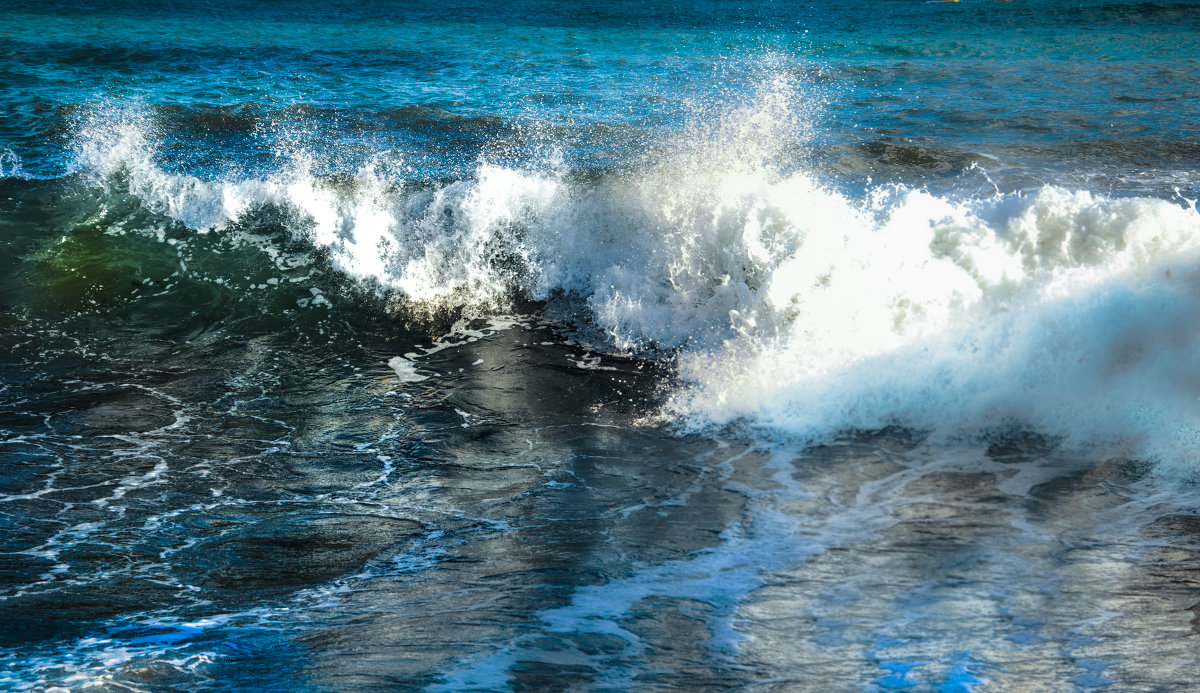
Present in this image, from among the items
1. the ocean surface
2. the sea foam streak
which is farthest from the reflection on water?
the sea foam streak

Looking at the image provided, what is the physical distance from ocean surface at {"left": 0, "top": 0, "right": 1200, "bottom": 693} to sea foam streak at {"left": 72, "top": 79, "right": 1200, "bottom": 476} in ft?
0.11

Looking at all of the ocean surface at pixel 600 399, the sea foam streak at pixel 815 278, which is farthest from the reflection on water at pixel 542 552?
the sea foam streak at pixel 815 278

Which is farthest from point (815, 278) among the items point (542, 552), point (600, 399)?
point (542, 552)

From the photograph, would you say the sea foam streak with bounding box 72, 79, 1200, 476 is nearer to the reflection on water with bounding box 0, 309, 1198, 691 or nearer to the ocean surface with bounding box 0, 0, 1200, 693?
the ocean surface with bounding box 0, 0, 1200, 693

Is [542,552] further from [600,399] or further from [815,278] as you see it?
[815,278]

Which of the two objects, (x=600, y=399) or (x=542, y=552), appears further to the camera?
(x=600, y=399)

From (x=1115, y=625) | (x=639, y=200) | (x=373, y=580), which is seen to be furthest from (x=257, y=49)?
(x=1115, y=625)

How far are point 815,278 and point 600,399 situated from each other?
2.34m

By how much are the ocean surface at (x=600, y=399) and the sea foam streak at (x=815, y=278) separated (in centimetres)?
3

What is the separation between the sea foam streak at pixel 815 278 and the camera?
23.0ft

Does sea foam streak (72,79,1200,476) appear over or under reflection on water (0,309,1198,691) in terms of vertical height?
over

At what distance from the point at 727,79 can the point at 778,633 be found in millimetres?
16451

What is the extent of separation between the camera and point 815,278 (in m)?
8.48

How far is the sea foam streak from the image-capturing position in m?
7.00
